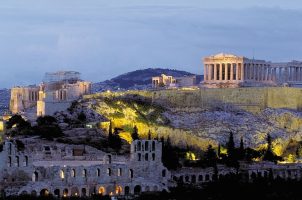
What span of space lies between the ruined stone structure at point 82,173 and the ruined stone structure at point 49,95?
1833 centimetres

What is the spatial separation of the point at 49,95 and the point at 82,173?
27664 millimetres

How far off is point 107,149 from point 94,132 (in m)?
4.89

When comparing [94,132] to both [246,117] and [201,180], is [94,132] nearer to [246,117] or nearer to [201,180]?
[201,180]

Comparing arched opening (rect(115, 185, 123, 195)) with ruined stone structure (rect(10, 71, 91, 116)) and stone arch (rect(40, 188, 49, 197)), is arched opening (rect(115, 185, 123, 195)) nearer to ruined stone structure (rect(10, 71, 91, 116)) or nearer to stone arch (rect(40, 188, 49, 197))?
stone arch (rect(40, 188, 49, 197))

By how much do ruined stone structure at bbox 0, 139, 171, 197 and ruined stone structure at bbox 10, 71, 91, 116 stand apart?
722 inches

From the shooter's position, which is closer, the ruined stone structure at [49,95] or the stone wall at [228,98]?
the ruined stone structure at [49,95]

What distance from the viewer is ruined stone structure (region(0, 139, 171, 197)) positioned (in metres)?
53.6

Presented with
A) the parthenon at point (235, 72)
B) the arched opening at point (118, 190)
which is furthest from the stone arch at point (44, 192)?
the parthenon at point (235, 72)

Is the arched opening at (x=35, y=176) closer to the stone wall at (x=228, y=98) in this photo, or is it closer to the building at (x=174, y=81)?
the stone wall at (x=228, y=98)

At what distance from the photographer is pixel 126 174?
55.7 metres

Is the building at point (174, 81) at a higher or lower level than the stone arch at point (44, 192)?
higher

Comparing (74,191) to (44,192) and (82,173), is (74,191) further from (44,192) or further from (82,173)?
(44,192)

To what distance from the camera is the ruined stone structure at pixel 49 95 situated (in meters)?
77.6

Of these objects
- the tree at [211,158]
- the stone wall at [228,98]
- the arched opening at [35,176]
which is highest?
the stone wall at [228,98]
